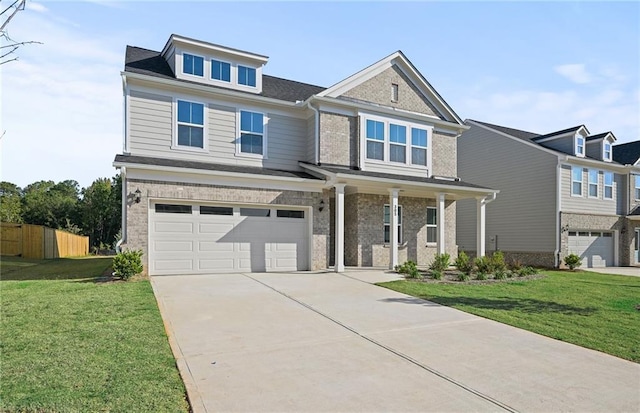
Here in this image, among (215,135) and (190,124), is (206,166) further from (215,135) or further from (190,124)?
(190,124)

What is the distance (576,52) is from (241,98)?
10391mm

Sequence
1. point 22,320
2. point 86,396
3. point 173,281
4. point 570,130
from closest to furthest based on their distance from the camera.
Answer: point 86,396
point 22,320
point 173,281
point 570,130

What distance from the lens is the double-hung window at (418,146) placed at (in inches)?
698

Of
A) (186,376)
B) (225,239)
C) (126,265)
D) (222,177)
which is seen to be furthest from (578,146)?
(186,376)

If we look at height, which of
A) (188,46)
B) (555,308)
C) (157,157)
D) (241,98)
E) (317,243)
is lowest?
(555,308)

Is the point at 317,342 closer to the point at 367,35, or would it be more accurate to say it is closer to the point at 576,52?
the point at 367,35

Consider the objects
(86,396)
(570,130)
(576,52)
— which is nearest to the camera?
(86,396)

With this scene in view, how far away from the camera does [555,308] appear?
29.6ft

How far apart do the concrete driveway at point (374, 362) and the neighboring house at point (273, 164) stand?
4.54 meters

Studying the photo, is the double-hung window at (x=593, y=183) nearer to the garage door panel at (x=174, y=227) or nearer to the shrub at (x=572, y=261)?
the shrub at (x=572, y=261)

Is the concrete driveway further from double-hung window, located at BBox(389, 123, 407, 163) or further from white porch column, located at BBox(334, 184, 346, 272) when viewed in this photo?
double-hung window, located at BBox(389, 123, 407, 163)

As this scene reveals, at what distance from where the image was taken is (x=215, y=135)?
48.7ft

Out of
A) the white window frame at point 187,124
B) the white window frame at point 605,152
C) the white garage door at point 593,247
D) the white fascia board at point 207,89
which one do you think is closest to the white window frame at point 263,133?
the white fascia board at point 207,89

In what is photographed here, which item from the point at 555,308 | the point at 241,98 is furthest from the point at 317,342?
the point at 241,98
